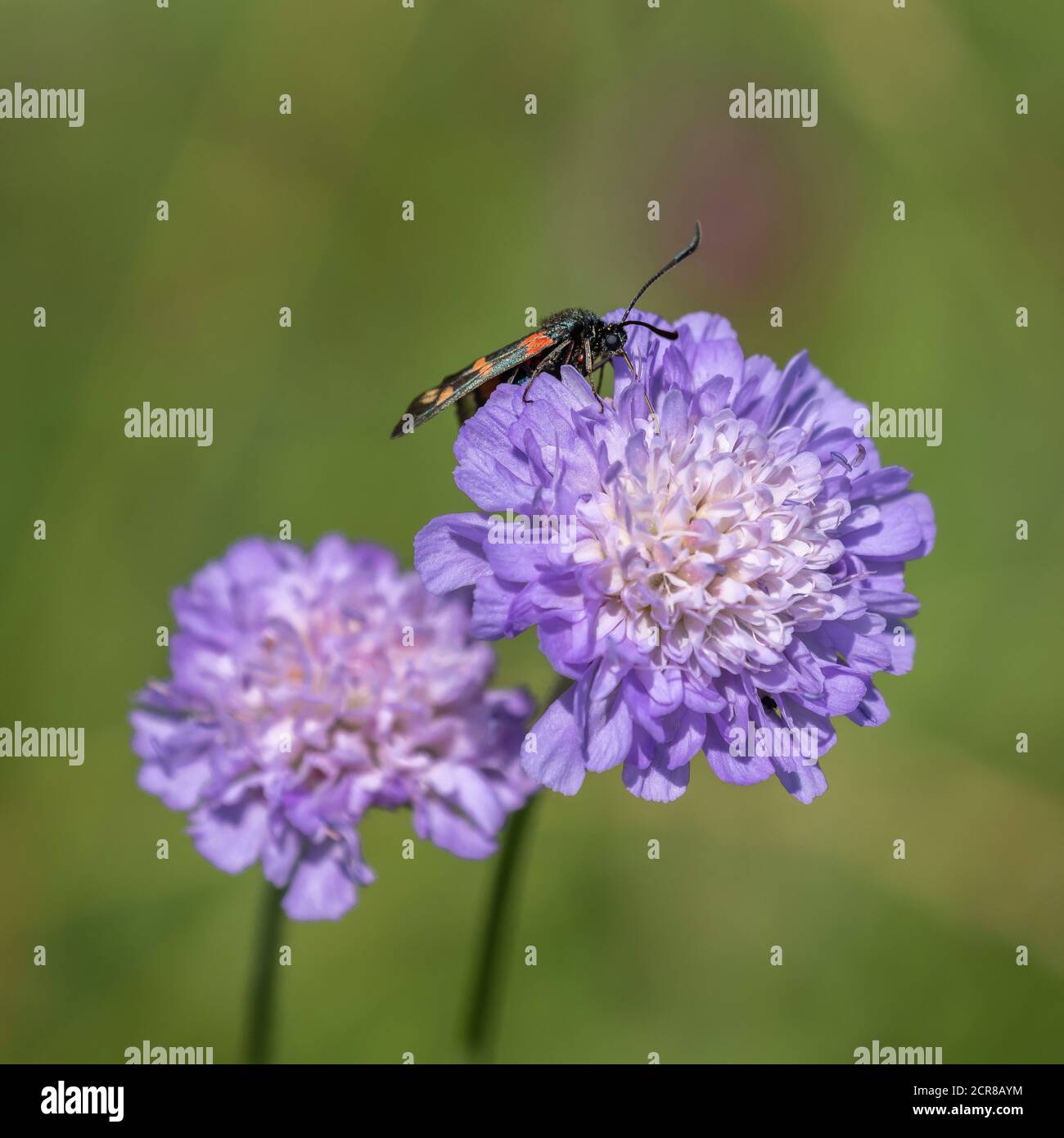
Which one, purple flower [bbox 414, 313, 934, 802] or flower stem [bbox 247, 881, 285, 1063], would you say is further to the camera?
flower stem [bbox 247, 881, 285, 1063]

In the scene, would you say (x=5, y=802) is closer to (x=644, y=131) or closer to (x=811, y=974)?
(x=811, y=974)

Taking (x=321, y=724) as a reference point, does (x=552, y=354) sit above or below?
above

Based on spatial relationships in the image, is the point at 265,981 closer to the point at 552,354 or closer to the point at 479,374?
the point at 479,374

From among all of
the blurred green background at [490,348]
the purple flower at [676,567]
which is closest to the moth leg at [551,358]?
the purple flower at [676,567]

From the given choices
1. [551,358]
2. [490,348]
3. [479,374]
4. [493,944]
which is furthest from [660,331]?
[490,348]

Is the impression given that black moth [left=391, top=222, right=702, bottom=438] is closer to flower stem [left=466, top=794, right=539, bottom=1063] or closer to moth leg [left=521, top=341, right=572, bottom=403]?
moth leg [left=521, top=341, right=572, bottom=403]

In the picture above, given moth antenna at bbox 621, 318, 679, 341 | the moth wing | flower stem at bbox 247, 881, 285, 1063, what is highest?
moth antenna at bbox 621, 318, 679, 341

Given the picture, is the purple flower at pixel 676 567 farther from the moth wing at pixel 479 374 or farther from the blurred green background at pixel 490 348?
the blurred green background at pixel 490 348

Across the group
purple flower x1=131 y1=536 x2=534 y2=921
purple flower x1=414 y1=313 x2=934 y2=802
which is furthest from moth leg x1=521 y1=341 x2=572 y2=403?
purple flower x1=131 y1=536 x2=534 y2=921
